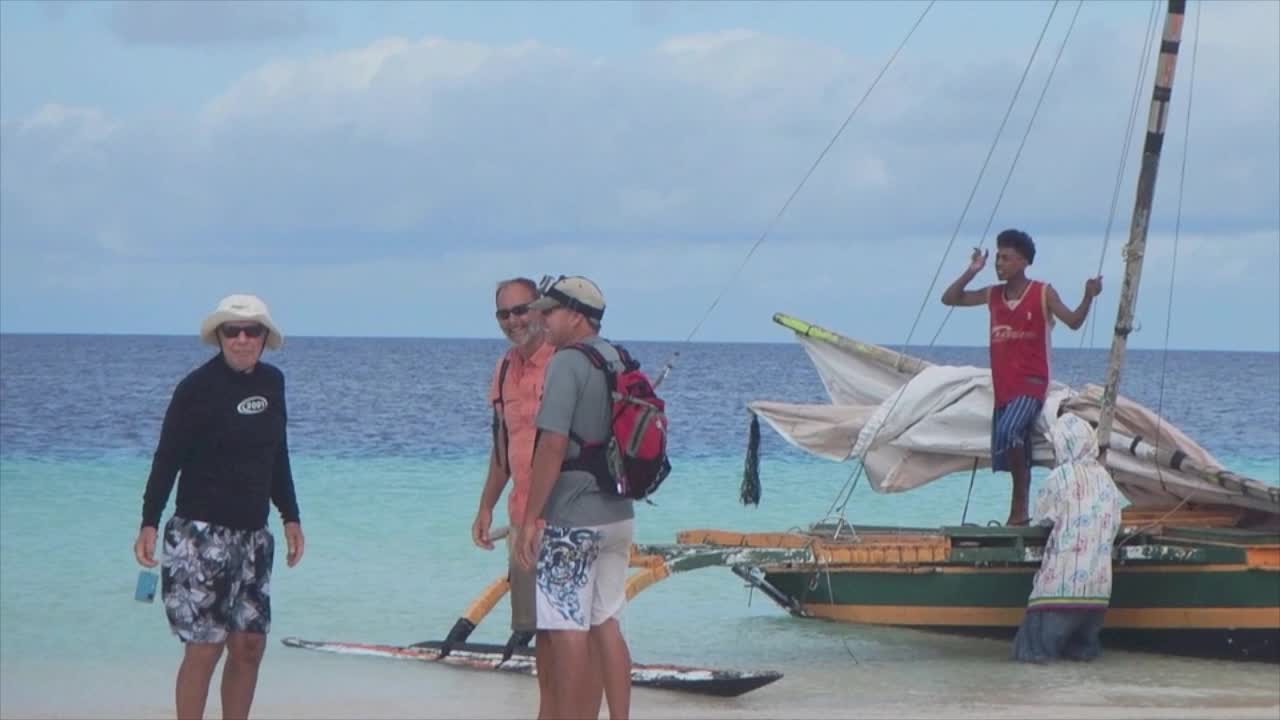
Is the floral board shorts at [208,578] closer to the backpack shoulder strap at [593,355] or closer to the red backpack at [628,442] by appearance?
the red backpack at [628,442]

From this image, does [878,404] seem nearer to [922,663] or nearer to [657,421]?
[922,663]

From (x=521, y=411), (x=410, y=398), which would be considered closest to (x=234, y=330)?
(x=521, y=411)

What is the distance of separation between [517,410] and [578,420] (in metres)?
0.81

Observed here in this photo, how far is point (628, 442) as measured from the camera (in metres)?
6.27

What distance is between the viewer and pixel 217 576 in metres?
6.37

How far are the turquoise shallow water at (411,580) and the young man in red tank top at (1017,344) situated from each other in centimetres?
111

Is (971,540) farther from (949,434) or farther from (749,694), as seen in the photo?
(749,694)

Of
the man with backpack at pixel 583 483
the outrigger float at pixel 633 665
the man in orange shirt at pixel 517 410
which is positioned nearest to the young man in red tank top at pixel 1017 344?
the outrigger float at pixel 633 665

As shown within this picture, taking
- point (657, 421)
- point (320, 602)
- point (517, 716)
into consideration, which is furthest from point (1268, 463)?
point (657, 421)

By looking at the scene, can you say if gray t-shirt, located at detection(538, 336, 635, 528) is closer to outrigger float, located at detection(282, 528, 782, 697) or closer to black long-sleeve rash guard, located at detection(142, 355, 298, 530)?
black long-sleeve rash guard, located at detection(142, 355, 298, 530)

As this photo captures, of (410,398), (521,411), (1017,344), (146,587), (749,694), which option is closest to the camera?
(146,587)

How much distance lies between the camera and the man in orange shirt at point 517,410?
6.97 meters

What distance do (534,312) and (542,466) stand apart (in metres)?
0.91

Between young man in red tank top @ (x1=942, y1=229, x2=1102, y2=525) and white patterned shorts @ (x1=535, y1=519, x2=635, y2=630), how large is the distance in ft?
14.0
